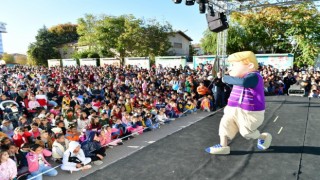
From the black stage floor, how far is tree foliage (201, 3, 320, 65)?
17.6 metres

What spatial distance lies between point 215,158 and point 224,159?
15 cm

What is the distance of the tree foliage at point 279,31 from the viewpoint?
2061cm

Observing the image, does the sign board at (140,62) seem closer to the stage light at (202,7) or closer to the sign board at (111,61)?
the sign board at (111,61)

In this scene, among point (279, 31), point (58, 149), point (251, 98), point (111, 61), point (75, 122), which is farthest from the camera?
point (111, 61)

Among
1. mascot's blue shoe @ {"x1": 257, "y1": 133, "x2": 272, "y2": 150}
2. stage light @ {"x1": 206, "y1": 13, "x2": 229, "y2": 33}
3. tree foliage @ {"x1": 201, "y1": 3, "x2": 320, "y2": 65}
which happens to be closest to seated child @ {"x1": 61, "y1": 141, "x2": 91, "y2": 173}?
mascot's blue shoe @ {"x1": 257, "y1": 133, "x2": 272, "y2": 150}

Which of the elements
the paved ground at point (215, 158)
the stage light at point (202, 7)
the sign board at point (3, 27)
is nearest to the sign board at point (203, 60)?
the stage light at point (202, 7)

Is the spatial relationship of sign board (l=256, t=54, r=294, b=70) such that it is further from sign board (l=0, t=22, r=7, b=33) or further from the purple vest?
sign board (l=0, t=22, r=7, b=33)

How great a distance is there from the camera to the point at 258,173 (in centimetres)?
375

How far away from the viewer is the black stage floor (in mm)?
3756

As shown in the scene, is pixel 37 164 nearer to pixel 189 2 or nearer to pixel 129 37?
pixel 189 2

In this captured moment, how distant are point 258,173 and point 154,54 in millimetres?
27755

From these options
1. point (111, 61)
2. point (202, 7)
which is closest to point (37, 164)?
point (202, 7)

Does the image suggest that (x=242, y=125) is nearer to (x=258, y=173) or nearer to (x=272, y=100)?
(x=258, y=173)

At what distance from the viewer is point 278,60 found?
15484mm
